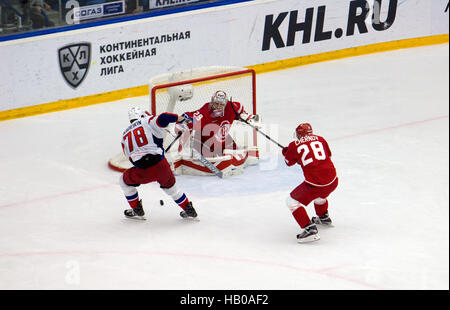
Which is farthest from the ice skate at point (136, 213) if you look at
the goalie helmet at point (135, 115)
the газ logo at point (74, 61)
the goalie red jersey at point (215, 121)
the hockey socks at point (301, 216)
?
the газ logo at point (74, 61)

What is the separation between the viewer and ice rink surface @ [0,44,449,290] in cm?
597

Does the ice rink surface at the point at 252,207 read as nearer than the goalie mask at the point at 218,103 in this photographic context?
Yes

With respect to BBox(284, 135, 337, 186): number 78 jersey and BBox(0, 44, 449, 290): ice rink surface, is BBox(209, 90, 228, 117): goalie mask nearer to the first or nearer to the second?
BBox(0, 44, 449, 290): ice rink surface

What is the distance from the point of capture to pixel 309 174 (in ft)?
20.7

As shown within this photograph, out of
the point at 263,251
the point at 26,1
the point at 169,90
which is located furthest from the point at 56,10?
the point at 263,251

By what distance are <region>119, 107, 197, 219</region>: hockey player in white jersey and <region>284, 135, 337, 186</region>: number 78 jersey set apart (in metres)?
0.99

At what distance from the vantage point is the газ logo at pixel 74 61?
32.5ft

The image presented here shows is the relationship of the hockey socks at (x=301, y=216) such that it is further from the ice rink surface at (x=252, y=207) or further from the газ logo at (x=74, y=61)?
the газ logo at (x=74, y=61)

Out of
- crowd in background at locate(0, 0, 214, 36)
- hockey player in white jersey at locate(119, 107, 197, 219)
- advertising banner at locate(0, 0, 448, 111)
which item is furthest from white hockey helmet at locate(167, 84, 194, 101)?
crowd in background at locate(0, 0, 214, 36)

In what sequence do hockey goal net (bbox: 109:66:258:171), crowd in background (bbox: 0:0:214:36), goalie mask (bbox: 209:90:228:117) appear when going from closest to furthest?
goalie mask (bbox: 209:90:228:117), hockey goal net (bbox: 109:66:258:171), crowd in background (bbox: 0:0:214:36)

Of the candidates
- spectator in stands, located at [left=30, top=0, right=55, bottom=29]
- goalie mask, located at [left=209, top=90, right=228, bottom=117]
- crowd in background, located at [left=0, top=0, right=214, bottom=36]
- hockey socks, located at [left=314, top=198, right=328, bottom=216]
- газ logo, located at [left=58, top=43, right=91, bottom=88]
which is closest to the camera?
hockey socks, located at [left=314, top=198, right=328, bottom=216]

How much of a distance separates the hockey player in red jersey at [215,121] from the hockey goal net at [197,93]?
20 cm

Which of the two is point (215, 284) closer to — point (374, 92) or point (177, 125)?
point (177, 125)

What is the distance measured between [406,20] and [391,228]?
6059 mm
